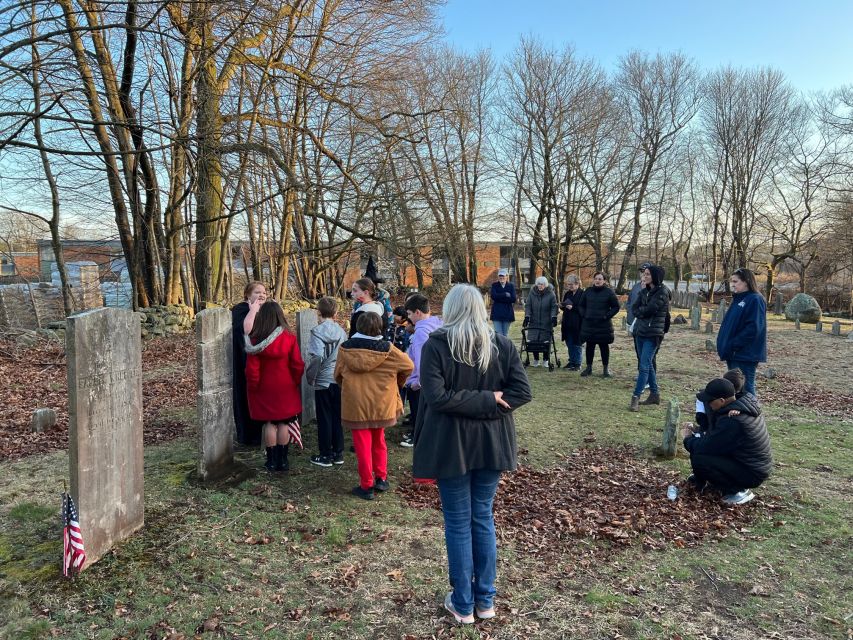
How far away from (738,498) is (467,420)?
3228mm

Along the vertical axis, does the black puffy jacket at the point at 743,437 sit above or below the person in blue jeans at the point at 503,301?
below

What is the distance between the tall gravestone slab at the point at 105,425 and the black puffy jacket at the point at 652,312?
641cm

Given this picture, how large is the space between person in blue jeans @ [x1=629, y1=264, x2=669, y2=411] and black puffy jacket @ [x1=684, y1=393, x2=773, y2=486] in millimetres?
3205

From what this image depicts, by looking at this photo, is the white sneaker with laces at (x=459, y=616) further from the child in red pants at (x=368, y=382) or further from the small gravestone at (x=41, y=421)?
the small gravestone at (x=41, y=421)

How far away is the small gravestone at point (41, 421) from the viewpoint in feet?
22.8

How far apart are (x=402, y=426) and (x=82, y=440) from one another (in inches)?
157

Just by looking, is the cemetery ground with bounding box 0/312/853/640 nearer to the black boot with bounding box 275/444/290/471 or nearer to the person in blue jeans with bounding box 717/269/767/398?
the black boot with bounding box 275/444/290/471

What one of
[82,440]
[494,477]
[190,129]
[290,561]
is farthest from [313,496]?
[190,129]

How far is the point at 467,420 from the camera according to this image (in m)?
3.10

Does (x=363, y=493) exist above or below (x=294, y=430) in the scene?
below

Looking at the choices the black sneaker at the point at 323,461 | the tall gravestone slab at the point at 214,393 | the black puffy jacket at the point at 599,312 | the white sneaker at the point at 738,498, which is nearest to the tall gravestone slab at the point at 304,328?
the black sneaker at the point at 323,461

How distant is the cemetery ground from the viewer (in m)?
3.31

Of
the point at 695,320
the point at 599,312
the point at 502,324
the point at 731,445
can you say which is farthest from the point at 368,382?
the point at 695,320

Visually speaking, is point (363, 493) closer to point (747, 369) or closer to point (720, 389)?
point (720, 389)
